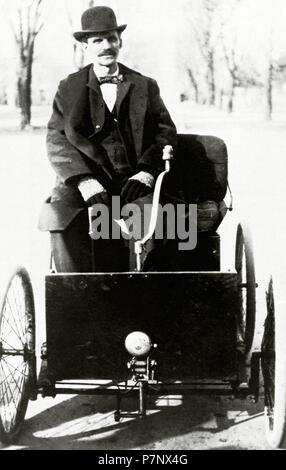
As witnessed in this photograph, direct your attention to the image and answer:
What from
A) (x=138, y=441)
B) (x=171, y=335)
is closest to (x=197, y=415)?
(x=138, y=441)

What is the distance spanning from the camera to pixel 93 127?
3799 mm

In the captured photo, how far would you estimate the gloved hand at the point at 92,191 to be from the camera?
3.45 meters

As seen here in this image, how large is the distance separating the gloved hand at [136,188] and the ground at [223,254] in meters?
0.68

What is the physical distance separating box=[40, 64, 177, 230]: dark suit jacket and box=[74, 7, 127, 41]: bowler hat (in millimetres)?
264

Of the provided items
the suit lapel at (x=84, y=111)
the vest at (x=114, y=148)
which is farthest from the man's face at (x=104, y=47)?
the vest at (x=114, y=148)

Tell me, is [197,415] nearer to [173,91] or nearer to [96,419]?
[96,419]

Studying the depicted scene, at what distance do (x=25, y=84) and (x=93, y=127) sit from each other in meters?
6.06

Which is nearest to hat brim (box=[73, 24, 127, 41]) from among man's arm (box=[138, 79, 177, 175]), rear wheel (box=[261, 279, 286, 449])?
man's arm (box=[138, 79, 177, 175])

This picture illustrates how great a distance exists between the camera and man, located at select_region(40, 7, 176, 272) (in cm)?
348

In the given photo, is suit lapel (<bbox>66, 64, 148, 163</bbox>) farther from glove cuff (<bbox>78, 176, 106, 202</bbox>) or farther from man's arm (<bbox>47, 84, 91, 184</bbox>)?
glove cuff (<bbox>78, 176, 106, 202</bbox>)

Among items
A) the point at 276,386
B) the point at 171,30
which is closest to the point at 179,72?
the point at 171,30
